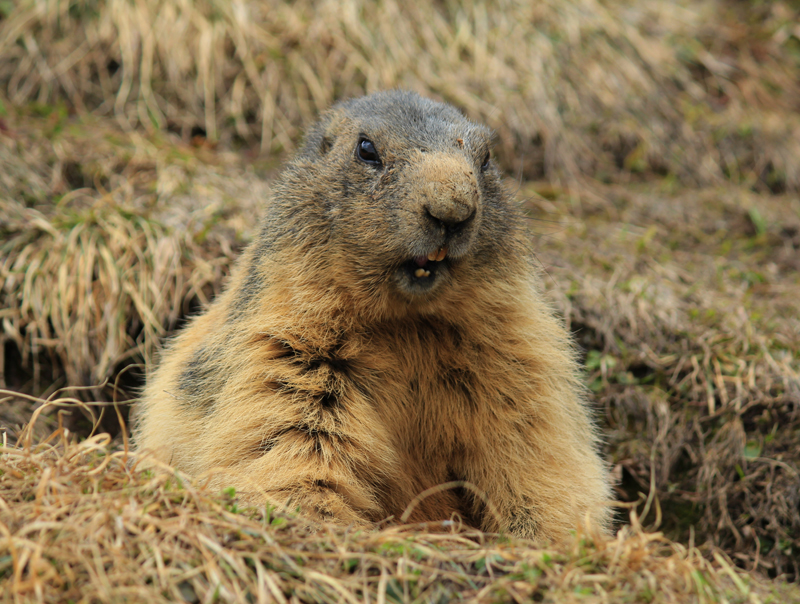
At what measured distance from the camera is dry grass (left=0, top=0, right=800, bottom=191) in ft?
27.1

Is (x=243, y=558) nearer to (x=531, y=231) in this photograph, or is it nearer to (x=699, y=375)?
(x=531, y=231)

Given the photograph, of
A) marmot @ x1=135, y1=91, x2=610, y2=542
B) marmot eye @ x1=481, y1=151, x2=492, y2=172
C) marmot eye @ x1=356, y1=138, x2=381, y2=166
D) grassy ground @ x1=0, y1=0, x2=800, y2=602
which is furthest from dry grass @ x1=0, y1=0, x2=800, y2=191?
marmot eye @ x1=356, y1=138, x2=381, y2=166

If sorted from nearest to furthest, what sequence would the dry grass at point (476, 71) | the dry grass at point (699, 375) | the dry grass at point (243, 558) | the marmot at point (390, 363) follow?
the dry grass at point (243, 558)
the marmot at point (390, 363)
the dry grass at point (699, 375)
the dry grass at point (476, 71)

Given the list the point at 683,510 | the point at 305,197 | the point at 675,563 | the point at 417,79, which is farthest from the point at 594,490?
the point at 417,79

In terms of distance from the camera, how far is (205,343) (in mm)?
4664

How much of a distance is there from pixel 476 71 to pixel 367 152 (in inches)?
203

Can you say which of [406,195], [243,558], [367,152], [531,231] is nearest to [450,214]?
[406,195]

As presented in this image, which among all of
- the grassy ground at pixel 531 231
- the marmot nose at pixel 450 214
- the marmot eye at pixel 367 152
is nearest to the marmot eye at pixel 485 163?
the grassy ground at pixel 531 231

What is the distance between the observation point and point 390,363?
4.23 m

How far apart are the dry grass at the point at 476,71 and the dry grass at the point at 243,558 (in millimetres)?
5401

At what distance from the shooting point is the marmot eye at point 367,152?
4.19 metres

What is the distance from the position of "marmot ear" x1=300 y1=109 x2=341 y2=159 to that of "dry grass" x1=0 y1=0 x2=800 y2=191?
11.2ft

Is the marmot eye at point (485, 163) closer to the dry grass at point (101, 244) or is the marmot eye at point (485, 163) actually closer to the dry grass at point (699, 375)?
the dry grass at point (699, 375)

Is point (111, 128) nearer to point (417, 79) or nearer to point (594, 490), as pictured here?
point (417, 79)
